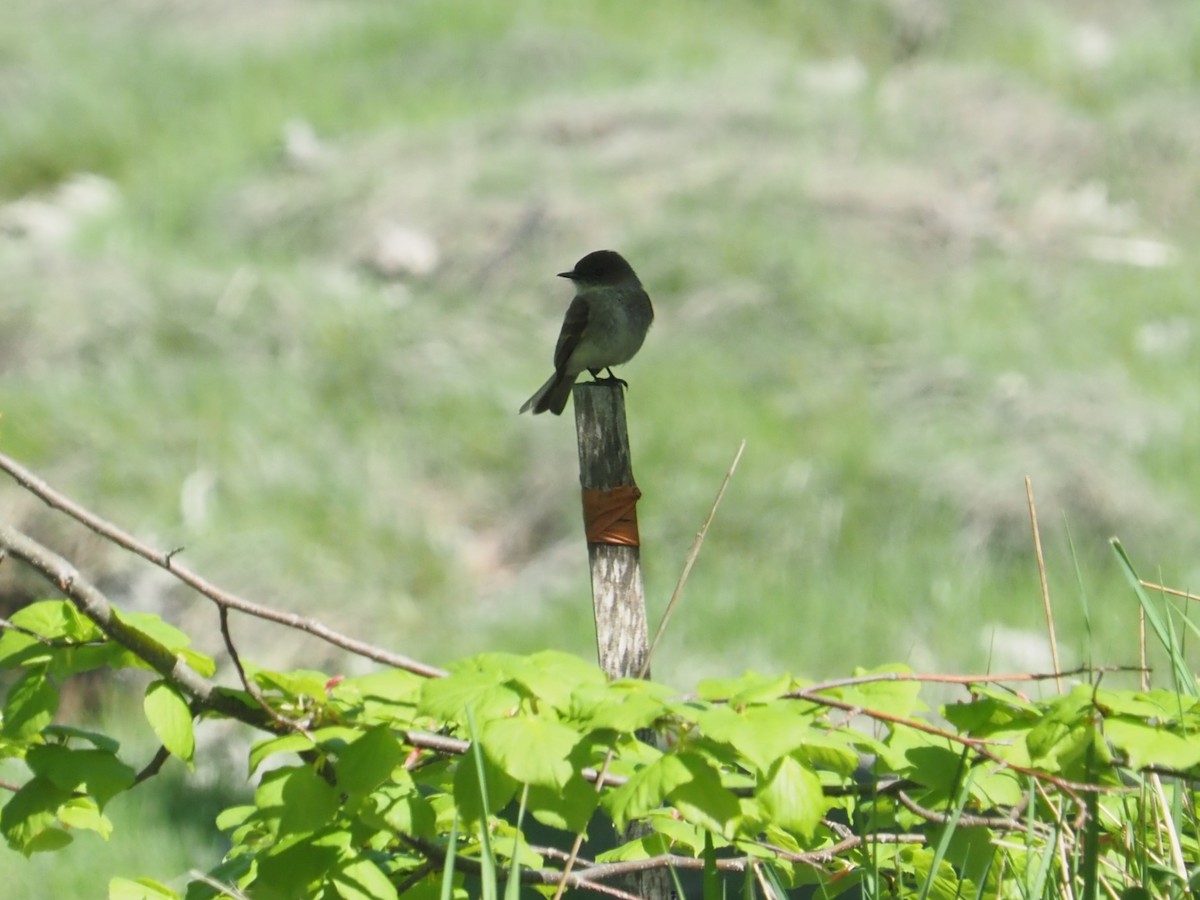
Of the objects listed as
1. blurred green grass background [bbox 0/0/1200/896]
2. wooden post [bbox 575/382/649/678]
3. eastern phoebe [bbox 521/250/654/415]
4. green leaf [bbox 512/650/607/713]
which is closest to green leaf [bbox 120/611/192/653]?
A: green leaf [bbox 512/650/607/713]

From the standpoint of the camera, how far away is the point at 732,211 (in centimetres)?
1094

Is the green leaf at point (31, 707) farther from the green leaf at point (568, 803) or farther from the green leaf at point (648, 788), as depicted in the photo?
the green leaf at point (648, 788)

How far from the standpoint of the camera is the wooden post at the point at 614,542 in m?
2.83

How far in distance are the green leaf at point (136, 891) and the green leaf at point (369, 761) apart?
0.53 meters

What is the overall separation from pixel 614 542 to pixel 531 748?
107 cm

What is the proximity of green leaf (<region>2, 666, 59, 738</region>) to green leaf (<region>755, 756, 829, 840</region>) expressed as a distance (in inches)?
40.9

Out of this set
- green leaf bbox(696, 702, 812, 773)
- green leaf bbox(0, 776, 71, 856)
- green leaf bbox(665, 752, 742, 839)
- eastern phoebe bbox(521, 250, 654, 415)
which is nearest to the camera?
green leaf bbox(696, 702, 812, 773)

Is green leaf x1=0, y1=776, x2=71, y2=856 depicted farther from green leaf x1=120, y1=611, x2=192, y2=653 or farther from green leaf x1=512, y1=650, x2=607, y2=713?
green leaf x1=512, y1=650, x2=607, y2=713

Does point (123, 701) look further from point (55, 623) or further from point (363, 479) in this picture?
point (55, 623)

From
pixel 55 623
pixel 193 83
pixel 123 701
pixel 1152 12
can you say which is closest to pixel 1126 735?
pixel 55 623

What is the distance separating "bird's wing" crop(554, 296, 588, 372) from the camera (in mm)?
5418

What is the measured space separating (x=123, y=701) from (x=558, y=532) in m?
2.49

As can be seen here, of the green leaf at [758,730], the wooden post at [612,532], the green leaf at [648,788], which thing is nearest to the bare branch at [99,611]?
the green leaf at [648,788]

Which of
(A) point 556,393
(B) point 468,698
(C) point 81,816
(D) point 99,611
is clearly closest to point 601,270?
(A) point 556,393
